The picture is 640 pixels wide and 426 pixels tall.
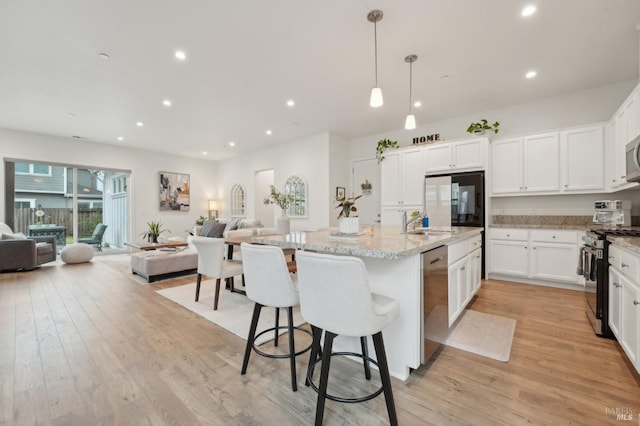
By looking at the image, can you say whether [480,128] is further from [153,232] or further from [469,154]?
[153,232]

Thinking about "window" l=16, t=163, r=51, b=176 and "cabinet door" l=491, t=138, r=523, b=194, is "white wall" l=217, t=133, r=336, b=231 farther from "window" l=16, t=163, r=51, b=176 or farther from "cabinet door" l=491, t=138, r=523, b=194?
"window" l=16, t=163, r=51, b=176

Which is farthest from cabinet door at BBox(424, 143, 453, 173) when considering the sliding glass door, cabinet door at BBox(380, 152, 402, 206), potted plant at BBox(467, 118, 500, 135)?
the sliding glass door

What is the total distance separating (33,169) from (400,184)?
8.11m

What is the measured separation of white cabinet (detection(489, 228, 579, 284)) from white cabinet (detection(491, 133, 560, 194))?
692 millimetres

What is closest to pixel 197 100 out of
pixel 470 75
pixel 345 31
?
pixel 345 31

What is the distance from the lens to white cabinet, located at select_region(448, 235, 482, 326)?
220 cm

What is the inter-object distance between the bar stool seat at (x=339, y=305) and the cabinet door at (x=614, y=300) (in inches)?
75.9

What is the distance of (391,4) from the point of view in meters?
2.22

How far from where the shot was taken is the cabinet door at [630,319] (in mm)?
1628

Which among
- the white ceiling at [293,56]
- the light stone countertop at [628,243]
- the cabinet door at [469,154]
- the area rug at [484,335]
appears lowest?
the area rug at [484,335]

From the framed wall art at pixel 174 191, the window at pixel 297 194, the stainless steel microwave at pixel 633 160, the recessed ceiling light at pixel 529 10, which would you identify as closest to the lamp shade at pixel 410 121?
the recessed ceiling light at pixel 529 10

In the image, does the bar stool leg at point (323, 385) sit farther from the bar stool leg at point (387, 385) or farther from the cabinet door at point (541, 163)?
the cabinet door at point (541, 163)

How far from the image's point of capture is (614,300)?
2072 millimetres

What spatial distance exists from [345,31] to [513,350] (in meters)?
3.12
